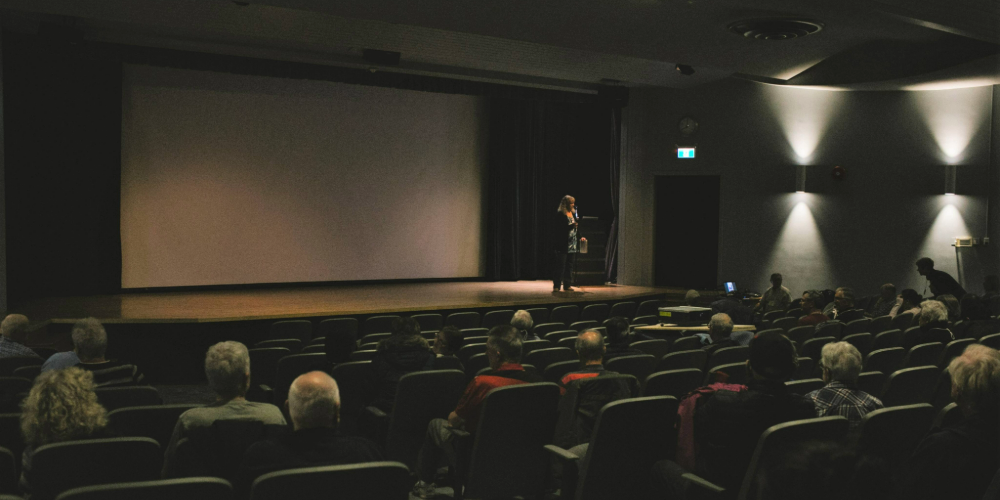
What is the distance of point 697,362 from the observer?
5.01 meters

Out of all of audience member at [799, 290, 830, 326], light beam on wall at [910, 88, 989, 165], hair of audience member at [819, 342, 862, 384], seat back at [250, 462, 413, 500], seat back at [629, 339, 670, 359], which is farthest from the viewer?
light beam on wall at [910, 88, 989, 165]

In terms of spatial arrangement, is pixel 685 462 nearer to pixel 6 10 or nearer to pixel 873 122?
pixel 6 10

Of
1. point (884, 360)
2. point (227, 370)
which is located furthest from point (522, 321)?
point (227, 370)

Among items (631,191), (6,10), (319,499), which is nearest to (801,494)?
(319,499)

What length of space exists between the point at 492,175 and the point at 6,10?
7.38m

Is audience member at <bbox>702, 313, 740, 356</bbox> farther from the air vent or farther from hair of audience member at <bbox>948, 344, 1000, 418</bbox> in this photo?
the air vent

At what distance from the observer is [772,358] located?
2.80m

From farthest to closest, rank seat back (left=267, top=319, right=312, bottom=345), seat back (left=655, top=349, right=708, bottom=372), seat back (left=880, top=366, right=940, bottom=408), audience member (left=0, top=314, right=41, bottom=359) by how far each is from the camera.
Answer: seat back (left=267, top=319, right=312, bottom=345) → audience member (left=0, top=314, right=41, bottom=359) → seat back (left=655, top=349, right=708, bottom=372) → seat back (left=880, top=366, right=940, bottom=408)

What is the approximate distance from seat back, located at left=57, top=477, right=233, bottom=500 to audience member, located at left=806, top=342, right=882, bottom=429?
249cm

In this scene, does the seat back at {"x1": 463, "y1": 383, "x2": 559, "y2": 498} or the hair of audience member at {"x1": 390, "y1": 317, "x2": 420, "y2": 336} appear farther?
the hair of audience member at {"x1": 390, "y1": 317, "x2": 420, "y2": 336}

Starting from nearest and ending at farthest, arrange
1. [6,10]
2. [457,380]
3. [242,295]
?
1. [457,380]
2. [6,10]
3. [242,295]

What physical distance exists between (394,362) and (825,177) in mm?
9807

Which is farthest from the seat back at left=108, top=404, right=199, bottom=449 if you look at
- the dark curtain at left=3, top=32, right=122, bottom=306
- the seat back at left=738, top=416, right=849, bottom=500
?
the dark curtain at left=3, top=32, right=122, bottom=306

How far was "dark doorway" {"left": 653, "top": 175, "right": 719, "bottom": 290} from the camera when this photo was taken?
12.9m
